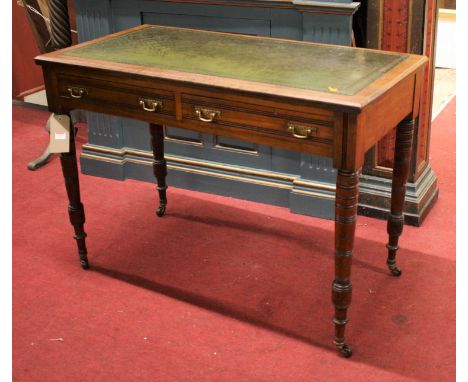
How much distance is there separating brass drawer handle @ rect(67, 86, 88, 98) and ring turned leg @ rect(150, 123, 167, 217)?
0.68 meters

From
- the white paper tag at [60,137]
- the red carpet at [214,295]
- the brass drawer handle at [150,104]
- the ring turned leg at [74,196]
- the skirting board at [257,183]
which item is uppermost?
the brass drawer handle at [150,104]

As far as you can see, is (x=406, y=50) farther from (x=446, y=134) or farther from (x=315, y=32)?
(x=446, y=134)

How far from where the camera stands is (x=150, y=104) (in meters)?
2.95

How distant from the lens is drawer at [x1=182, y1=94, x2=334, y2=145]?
101 inches

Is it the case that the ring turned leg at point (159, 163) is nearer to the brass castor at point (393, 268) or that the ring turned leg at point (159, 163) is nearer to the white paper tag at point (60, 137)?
the white paper tag at point (60, 137)

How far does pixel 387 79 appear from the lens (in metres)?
2.67

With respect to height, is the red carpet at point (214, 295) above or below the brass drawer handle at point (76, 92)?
below

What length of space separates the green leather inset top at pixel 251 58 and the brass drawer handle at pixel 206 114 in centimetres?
14

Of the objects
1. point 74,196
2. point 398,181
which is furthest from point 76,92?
point 398,181

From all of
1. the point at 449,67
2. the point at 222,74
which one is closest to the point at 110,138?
the point at 222,74

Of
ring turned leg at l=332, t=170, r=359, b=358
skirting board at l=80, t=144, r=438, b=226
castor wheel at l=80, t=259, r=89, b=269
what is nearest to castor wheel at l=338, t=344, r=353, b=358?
ring turned leg at l=332, t=170, r=359, b=358

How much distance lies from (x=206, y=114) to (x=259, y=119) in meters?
0.23

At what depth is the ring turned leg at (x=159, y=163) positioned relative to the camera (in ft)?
12.5

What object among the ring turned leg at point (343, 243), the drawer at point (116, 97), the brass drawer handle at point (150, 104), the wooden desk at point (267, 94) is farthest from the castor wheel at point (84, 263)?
the ring turned leg at point (343, 243)
